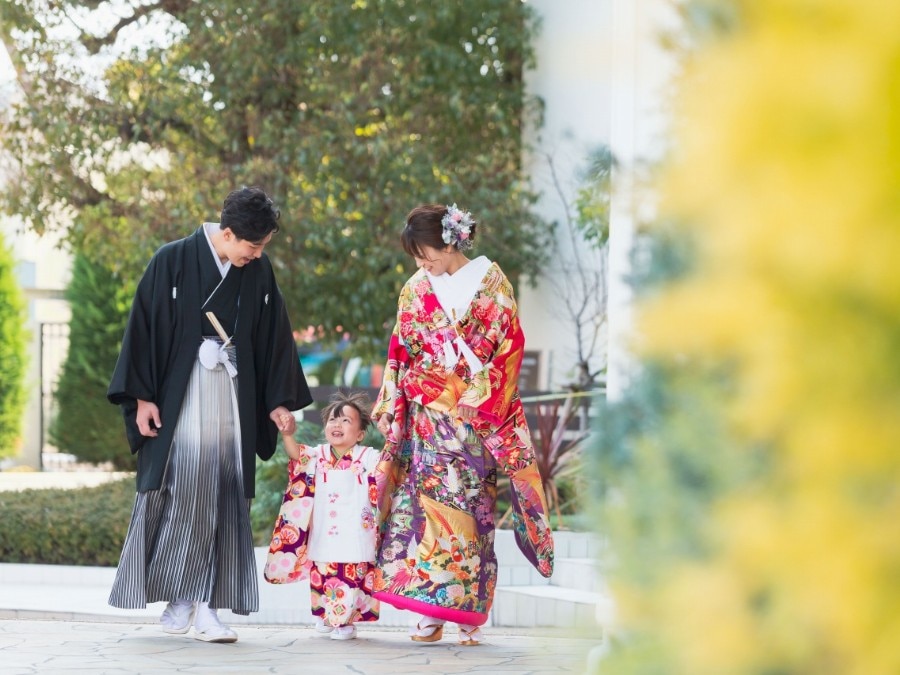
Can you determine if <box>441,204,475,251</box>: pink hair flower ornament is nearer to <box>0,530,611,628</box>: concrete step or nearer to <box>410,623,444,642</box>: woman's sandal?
<box>410,623,444,642</box>: woman's sandal

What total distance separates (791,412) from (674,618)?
0.77ft

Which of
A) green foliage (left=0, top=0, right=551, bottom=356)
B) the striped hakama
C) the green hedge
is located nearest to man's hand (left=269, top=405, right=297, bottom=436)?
the striped hakama

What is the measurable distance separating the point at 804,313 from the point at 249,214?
151 inches

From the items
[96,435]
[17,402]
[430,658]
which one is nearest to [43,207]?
[96,435]

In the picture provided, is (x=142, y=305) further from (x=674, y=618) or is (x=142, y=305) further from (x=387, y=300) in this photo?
(x=387, y=300)

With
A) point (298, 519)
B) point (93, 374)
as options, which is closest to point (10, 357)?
point (93, 374)

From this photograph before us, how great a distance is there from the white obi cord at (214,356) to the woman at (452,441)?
0.56m

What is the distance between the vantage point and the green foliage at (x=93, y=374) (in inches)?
580

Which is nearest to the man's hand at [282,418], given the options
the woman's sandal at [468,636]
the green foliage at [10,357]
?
the woman's sandal at [468,636]

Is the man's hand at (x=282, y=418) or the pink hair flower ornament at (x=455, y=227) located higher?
the pink hair flower ornament at (x=455, y=227)

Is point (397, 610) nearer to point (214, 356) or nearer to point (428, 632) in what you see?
point (428, 632)

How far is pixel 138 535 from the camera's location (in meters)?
4.70

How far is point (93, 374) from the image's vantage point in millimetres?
14781

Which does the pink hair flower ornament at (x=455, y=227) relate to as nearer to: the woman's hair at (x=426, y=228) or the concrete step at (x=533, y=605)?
the woman's hair at (x=426, y=228)
